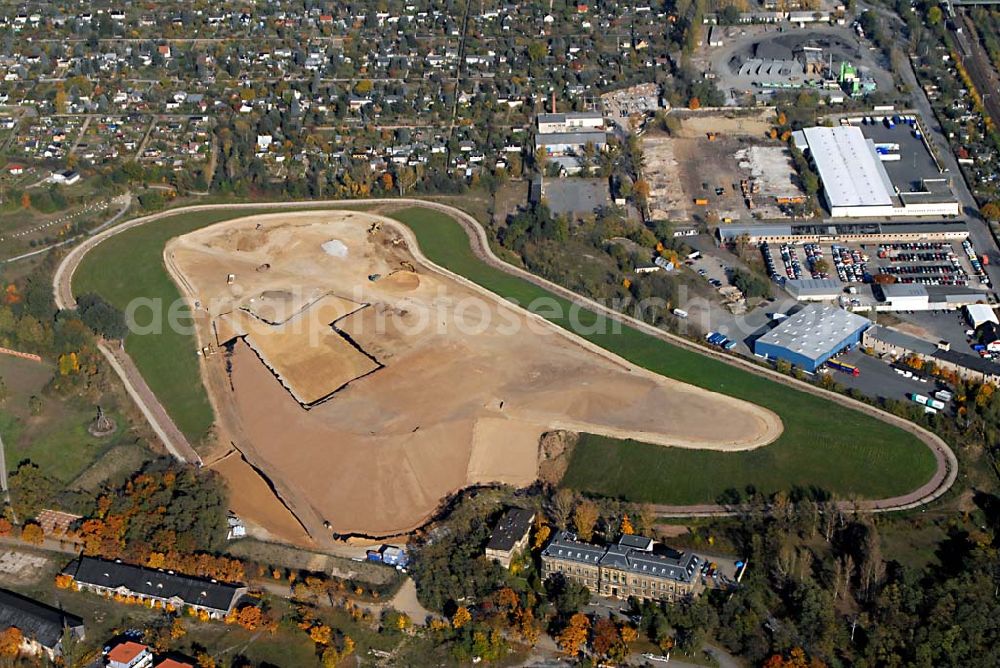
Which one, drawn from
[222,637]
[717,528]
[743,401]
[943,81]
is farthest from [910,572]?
[943,81]

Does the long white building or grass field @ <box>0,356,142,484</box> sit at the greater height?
the long white building

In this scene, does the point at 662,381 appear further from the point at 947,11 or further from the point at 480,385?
the point at 947,11

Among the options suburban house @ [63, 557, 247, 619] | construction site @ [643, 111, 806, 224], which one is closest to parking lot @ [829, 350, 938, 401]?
construction site @ [643, 111, 806, 224]

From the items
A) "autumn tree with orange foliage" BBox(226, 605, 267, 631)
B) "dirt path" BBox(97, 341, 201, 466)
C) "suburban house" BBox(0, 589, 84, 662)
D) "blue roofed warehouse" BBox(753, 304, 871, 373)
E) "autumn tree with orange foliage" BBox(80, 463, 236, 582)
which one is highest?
"blue roofed warehouse" BBox(753, 304, 871, 373)

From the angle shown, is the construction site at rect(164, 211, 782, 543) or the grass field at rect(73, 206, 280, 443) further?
the grass field at rect(73, 206, 280, 443)

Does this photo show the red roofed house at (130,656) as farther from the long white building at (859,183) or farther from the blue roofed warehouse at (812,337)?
the long white building at (859,183)

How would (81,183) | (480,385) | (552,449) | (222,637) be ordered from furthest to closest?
(81,183), (480,385), (552,449), (222,637)

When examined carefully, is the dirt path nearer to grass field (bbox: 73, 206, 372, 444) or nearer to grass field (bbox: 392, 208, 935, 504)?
grass field (bbox: 73, 206, 372, 444)
